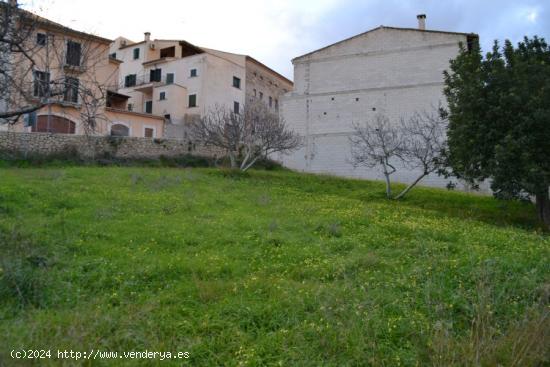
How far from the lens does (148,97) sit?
4419 cm

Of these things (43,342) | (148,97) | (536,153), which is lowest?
(43,342)

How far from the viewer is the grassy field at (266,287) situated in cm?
468

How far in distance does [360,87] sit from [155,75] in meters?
22.4

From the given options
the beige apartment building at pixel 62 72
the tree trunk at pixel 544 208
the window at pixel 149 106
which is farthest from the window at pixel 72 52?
the window at pixel 149 106

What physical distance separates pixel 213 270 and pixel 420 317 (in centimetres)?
299

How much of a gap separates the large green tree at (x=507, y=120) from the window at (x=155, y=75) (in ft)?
112

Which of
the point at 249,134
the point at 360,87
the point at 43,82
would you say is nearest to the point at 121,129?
the point at 249,134

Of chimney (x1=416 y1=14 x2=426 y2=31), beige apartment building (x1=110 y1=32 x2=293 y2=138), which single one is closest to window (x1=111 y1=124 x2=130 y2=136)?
beige apartment building (x1=110 y1=32 x2=293 y2=138)

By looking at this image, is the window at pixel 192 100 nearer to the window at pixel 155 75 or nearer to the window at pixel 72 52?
the window at pixel 155 75

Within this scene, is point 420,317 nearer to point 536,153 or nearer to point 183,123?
point 536,153

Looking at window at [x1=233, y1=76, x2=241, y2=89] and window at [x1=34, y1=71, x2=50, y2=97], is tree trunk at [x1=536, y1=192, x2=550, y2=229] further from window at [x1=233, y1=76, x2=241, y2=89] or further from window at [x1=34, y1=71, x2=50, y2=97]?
window at [x1=233, y1=76, x2=241, y2=89]

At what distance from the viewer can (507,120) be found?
1406cm

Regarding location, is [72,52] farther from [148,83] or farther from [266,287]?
[148,83]

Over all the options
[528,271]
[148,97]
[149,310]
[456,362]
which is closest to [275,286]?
[149,310]
